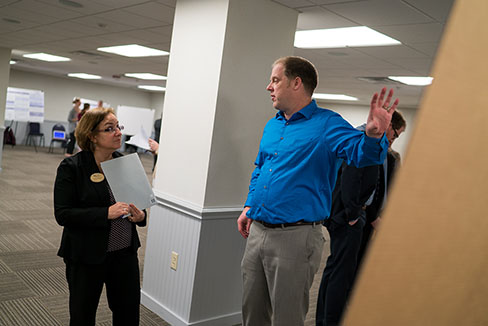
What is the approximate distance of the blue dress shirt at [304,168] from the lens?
199cm

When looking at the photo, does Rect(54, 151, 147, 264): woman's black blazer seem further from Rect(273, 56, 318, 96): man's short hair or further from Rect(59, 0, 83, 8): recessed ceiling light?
Rect(59, 0, 83, 8): recessed ceiling light

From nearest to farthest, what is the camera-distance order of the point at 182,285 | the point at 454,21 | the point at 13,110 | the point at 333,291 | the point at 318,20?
1. the point at 454,21
2. the point at 333,291
3. the point at 182,285
4. the point at 318,20
5. the point at 13,110

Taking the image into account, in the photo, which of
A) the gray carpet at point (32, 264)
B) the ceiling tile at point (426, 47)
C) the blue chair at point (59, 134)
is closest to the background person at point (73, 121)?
the blue chair at point (59, 134)

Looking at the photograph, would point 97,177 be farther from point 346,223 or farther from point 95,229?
point 346,223

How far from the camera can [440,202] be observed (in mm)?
264

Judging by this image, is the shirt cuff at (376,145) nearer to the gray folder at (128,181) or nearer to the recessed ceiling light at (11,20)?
the gray folder at (128,181)

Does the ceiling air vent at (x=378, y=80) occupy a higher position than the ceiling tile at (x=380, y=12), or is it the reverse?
the ceiling tile at (x=380, y=12)

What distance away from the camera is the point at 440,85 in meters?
0.24

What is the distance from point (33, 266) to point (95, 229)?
7.84ft

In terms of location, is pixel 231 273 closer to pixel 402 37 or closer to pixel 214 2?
pixel 214 2

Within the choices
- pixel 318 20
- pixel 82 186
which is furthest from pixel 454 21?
pixel 318 20

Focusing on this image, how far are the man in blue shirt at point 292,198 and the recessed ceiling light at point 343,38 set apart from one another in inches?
74.5

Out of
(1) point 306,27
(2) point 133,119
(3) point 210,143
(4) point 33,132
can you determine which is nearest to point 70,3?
(2) point 133,119

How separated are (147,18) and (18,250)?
8.95 ft
